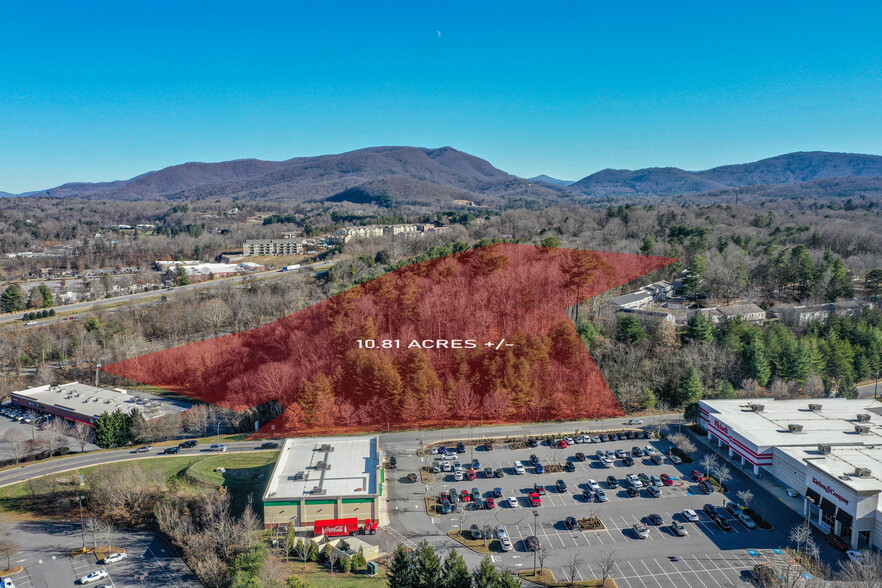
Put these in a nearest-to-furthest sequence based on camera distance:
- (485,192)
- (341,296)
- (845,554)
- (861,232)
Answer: (845,554) → (341,296) → (861,232) → (485,192)

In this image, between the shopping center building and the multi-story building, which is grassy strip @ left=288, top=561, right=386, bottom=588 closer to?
the shopping center building

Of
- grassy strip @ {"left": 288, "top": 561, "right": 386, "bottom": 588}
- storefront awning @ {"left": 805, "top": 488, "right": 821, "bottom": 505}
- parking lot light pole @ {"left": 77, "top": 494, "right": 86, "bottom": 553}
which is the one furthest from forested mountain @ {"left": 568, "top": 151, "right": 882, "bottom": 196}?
parking lot light pole @ {"left": 77, "top": 494, "right": 86, "bottom": 553}

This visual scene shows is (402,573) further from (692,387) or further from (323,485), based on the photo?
(692,387)

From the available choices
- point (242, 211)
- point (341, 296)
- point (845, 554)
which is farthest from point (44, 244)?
point (845, 554)

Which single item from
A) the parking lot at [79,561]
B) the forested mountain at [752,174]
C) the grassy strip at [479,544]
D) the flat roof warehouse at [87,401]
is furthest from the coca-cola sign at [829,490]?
the forested mountain at [752,174]

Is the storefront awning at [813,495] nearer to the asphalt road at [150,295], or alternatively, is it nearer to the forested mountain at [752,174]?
the asphalt road at [150,295]

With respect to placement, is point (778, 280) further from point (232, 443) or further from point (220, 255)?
point (220, 255)

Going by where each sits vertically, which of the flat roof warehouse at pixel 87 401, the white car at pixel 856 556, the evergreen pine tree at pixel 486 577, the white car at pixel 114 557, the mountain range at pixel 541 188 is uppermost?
the mountain range at pixel 541 188
